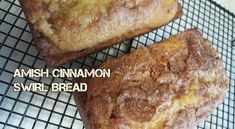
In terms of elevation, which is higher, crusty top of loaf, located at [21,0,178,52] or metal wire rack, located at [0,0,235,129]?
crusty top of loaf, located at [21,0,178,52]

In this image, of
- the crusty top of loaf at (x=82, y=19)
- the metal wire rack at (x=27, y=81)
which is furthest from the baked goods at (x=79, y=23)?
the metal wire rack at (x=27, y=81)

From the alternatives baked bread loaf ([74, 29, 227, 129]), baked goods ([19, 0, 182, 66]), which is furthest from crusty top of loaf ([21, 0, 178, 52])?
baked bread loaf ([74, 29, 227, 129])

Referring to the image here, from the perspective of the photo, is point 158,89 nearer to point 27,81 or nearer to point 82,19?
point 82,19

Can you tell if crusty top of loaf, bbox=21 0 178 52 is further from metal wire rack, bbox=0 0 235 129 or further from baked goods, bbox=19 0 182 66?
metal wire rack, bbox=0 0 235 129

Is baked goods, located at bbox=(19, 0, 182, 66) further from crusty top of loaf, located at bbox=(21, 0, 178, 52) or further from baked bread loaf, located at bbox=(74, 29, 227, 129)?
baked bread loaf, located at bbox=(74, 29, 227, 129)

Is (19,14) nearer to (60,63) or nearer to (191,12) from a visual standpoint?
(60,63)

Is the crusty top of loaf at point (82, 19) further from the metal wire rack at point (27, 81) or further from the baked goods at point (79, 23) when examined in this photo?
the metal wire rack at point (27, 81)
